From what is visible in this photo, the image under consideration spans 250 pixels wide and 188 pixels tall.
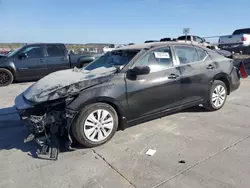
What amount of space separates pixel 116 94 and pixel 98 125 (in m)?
0.56

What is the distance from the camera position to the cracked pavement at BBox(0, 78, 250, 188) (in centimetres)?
263

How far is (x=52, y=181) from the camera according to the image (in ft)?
8.87

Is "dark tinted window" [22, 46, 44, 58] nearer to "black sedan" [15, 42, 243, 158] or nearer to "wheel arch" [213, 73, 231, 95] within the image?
"black sedan" [15, 42, 243, 158]

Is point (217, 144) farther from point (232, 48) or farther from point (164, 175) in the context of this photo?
point (232, 48)

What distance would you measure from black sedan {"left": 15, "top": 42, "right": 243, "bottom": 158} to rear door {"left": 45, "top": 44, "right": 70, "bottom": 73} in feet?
18.2

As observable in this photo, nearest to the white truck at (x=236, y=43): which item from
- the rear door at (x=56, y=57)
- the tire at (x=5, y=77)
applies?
the rear door at (x=56, y=57)

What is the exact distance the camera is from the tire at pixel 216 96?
4.81 metres

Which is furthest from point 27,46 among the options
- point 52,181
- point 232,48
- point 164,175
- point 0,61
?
point 232,48

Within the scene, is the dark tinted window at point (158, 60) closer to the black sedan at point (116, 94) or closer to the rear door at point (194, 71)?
the black sedan at point (116, 94)

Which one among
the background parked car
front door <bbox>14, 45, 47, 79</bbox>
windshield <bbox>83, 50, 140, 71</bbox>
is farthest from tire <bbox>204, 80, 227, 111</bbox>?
front door <bbox>14, 45, 47, 79</bbox>

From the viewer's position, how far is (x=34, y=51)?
372 inches

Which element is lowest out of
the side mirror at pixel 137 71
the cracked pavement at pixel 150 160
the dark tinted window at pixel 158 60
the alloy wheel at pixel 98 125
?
the cracked pavement at pixel 150 160

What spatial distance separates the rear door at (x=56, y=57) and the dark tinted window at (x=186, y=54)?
668 cm

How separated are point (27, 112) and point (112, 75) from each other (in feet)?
4.69
